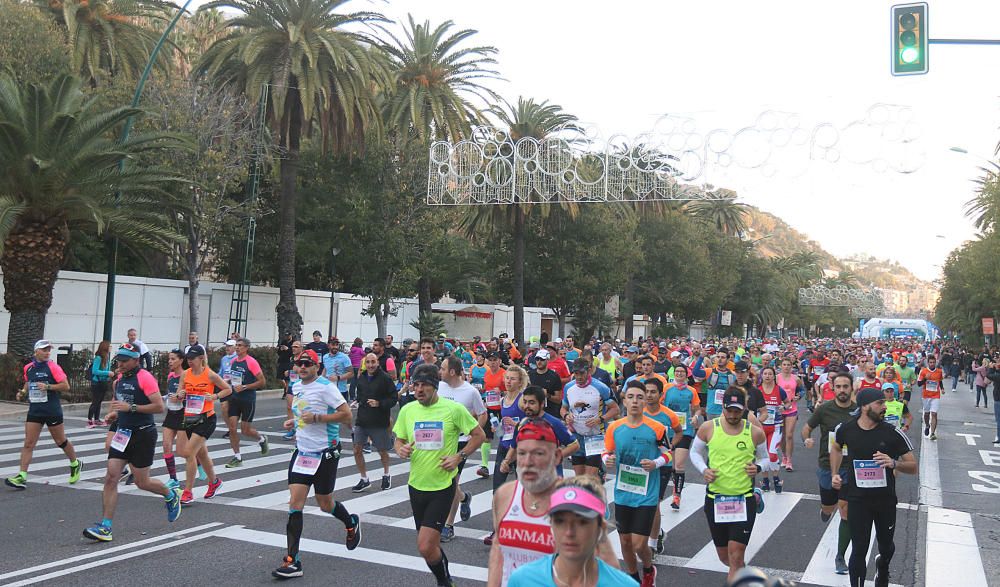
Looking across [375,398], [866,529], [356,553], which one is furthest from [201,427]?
[866,529]

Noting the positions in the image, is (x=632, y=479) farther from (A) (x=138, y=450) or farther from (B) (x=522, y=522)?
(A) (x=138, y=450)

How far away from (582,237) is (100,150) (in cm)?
2770

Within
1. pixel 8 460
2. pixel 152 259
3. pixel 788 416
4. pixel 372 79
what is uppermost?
pixel 372 79

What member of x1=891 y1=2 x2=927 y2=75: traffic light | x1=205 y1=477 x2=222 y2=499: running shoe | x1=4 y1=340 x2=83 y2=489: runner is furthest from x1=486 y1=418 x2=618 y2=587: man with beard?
x1=891 y1=2 x2=927 y2=75: traffic light

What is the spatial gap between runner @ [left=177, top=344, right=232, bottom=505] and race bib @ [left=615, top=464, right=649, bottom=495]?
5.42 m

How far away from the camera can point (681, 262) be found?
5953 cm

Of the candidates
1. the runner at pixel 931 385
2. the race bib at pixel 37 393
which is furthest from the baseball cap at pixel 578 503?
the runner at pixel 931 385

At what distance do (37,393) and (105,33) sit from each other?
21.8 metres

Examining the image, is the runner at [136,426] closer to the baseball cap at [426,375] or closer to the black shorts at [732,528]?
the baseball cap at [426,375]

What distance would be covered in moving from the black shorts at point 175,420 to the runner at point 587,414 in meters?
4.52

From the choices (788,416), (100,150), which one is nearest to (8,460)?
(100,150)

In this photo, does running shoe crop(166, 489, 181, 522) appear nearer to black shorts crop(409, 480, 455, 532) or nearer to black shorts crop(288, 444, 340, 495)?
black shorts crop(288, 444, 340, 495)

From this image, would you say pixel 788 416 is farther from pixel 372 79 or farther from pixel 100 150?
pixel 372 79

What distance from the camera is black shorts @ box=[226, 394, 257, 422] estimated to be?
13062mm
